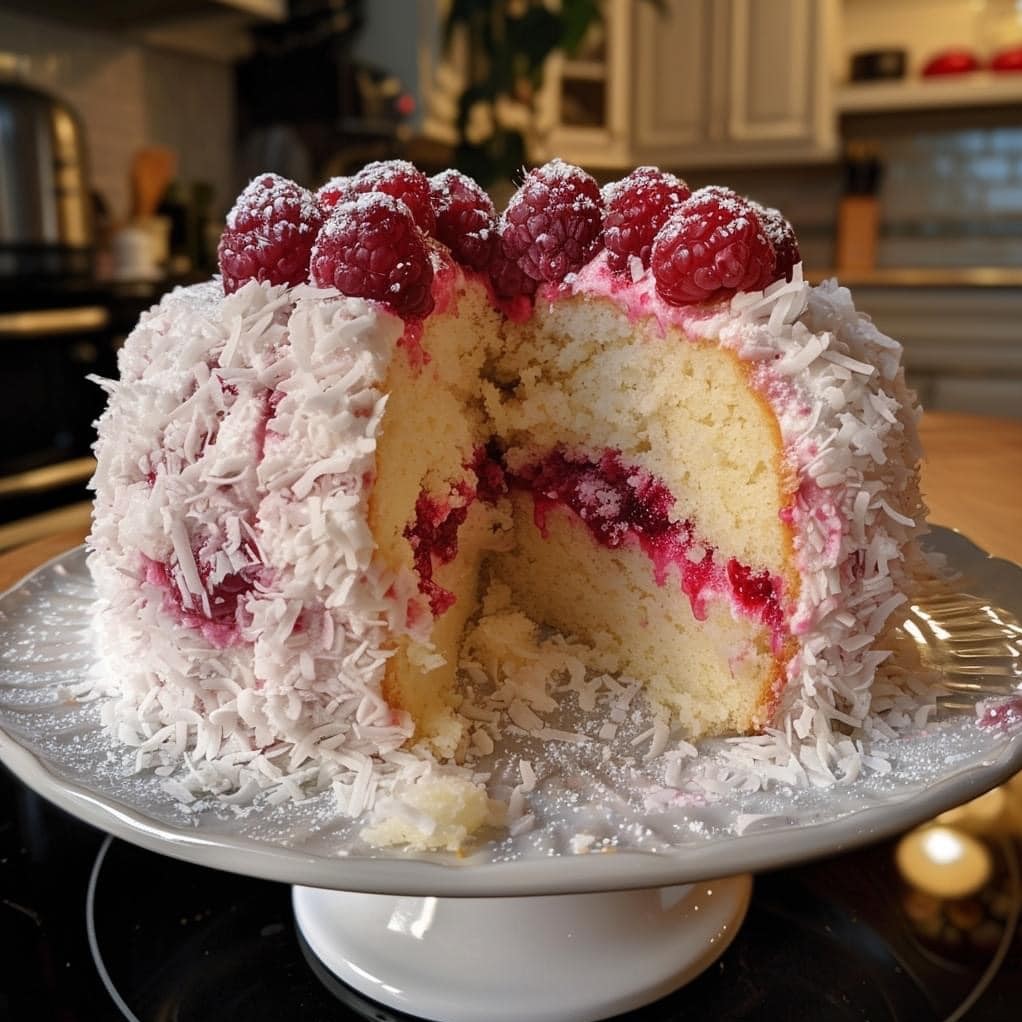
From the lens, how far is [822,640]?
3.26 ft

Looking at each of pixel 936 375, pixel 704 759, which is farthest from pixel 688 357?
pixel 936 375

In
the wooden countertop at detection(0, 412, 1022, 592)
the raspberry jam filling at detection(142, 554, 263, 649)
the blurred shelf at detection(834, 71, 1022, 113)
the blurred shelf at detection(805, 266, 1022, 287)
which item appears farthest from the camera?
the blurred shelf at detection(834, 71, 1022, 113)

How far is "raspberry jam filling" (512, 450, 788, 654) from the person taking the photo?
41.9 inches

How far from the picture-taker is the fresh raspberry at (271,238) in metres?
1.02

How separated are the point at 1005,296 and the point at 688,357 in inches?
137

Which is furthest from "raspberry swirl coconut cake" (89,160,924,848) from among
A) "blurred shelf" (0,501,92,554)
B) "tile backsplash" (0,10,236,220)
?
"tile backsplash" (0,10,236,220)

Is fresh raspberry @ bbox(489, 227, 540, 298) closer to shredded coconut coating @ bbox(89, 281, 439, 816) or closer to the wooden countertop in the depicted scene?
shredded coconut coating @ bbox(89, 281, 439, 816)

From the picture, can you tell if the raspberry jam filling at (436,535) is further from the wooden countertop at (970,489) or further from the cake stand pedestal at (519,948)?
the wooden countertop at (970,489)

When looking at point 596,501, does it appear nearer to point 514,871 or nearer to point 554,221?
point 554,221

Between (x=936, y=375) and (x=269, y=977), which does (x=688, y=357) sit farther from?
(x=936, y=375)

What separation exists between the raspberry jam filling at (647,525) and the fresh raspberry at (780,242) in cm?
27

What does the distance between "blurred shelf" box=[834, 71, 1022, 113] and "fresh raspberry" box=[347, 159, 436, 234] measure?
395 centimetres

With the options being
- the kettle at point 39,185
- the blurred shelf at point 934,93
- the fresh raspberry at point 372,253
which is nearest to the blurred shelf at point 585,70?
the blurred shelf at point 934,93

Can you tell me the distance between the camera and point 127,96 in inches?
136
